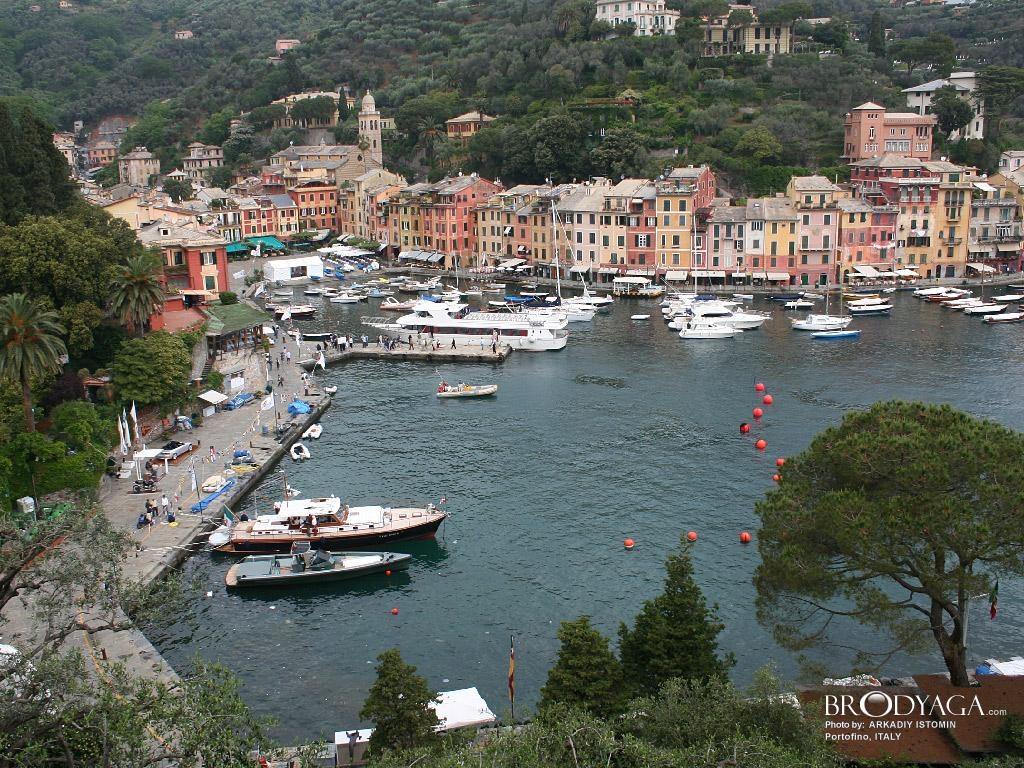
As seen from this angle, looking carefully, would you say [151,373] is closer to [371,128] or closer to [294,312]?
[294,312]

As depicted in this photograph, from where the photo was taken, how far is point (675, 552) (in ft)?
113

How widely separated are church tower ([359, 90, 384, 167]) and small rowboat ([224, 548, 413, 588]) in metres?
96.7

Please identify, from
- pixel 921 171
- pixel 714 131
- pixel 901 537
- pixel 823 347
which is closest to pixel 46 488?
pixel 901 537

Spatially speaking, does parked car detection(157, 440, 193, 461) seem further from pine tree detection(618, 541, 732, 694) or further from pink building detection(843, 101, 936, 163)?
pink building detection(843, 101, 936, 163)

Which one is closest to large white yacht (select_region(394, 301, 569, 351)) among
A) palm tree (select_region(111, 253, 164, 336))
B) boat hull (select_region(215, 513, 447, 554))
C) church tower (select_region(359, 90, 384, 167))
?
palm tree (select_region(111, 253, 164, 336))

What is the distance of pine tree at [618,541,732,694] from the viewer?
2364 centimetres

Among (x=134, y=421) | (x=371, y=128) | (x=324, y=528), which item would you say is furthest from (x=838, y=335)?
Answer: (x=371, y=128)

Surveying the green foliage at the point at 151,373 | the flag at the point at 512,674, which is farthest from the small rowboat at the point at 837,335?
the flag at the point at 512,674

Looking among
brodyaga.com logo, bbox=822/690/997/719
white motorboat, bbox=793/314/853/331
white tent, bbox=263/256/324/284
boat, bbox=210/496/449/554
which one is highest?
white tent, bbox=263/256/324/284

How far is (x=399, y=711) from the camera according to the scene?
70.7 ft

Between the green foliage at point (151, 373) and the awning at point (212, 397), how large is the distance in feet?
9.65

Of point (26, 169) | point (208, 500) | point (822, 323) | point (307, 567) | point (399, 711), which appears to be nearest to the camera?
point (399, 711)

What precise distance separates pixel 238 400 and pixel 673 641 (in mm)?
33138

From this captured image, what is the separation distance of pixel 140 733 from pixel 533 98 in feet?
363
